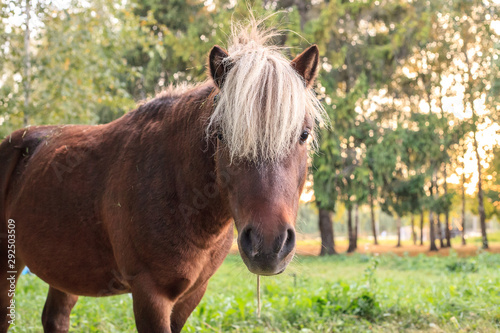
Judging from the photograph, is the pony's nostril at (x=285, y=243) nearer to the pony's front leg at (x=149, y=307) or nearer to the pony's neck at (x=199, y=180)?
the pony's neck at (x=199, y=180)

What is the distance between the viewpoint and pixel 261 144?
186 cm

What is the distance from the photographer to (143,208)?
222 cm

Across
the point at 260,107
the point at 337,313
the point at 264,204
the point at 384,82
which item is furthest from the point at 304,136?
the point at 384,82

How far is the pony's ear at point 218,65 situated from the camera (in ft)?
6.98

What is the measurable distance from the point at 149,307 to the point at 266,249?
2.69ft

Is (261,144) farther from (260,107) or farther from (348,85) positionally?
(348,85)

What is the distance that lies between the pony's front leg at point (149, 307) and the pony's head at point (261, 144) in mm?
611

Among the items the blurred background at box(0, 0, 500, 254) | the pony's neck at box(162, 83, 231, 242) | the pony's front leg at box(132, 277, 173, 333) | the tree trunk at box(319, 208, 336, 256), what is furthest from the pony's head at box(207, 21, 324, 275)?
the tree trunk at box(319, 208, 336, 256)

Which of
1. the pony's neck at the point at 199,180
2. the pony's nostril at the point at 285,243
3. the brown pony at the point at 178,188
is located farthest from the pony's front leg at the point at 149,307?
the pony's nostril at the point at 285,243

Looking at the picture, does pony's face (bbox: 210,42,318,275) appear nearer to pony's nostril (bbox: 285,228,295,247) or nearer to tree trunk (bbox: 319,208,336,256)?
pony's nostril (bbox: 285,228,295,247)

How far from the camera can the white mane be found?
1.87 m

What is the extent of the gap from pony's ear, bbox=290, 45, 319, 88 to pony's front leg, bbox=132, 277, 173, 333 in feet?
4.42

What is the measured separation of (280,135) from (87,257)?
147cm

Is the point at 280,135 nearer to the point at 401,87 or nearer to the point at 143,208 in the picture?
the point at 143,208
